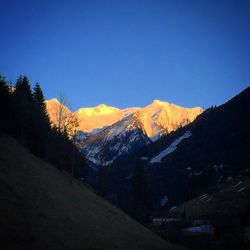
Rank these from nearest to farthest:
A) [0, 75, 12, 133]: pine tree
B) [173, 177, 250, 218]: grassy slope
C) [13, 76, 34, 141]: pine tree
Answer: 1. [0, 75, 12, 133]: pine tree
2. [13, 76, 34, 141]: pine tree
3. [173, 177, 250, 218]: grassy slope

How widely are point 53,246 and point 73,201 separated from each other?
19.5 m

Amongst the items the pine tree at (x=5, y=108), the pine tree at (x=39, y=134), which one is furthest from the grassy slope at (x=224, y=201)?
the pine tree at (x=5, y=108)

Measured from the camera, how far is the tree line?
57334mm

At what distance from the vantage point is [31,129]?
65188mm

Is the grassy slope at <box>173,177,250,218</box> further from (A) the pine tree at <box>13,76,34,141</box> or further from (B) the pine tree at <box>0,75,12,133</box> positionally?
(B) the pine tree at <box>0,75,12,133</box>

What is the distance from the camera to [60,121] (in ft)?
228

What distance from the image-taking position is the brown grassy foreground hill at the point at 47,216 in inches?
1097

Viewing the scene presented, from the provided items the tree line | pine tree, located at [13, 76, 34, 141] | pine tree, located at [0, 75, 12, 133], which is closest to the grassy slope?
the tree line

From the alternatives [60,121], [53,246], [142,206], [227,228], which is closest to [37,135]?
[60,121]

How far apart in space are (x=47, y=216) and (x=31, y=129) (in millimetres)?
33497

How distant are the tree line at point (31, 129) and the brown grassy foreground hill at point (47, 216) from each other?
14.3 feet

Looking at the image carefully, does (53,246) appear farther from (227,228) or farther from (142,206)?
(227,228)

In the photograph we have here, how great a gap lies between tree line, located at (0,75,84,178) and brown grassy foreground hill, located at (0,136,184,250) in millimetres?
4360

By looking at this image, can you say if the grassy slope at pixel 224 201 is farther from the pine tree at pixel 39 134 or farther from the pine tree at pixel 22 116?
the pine tree at pixel 22 116
